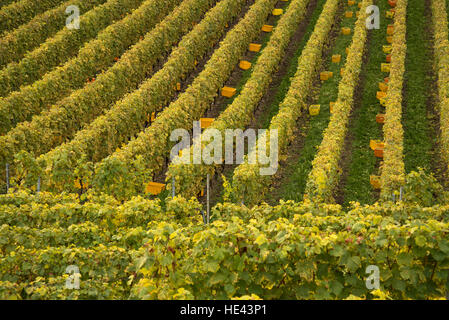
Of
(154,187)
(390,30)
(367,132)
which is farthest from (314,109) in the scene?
(390,30)

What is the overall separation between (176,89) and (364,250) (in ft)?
62.4

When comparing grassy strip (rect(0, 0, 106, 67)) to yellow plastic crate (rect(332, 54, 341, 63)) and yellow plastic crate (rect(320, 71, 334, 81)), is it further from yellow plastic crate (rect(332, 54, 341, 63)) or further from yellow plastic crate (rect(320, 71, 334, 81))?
yellow plastic crate (rect(332, 54, 341, 63))

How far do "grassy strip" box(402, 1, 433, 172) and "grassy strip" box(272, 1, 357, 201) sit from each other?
330 cm

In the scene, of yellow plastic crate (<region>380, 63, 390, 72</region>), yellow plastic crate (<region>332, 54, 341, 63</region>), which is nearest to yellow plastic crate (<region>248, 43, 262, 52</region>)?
yellow plastic crate (<region>332, 54, 341, 63</region>)

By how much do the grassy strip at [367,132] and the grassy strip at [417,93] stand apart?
1245mm

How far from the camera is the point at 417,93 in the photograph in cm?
2534

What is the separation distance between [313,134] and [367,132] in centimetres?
233

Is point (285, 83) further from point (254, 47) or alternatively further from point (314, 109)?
point (254, 47)

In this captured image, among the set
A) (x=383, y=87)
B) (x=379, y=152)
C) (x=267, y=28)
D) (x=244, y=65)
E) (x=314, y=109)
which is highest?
(x=267, y=28)

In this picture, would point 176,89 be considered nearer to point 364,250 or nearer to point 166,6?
point 166,6

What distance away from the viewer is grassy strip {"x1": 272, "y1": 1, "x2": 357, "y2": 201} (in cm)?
1855

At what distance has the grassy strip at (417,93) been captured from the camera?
68.0ft

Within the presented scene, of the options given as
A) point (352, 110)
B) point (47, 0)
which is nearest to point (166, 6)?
point (47, 0)

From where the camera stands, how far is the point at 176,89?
25.6 meters
